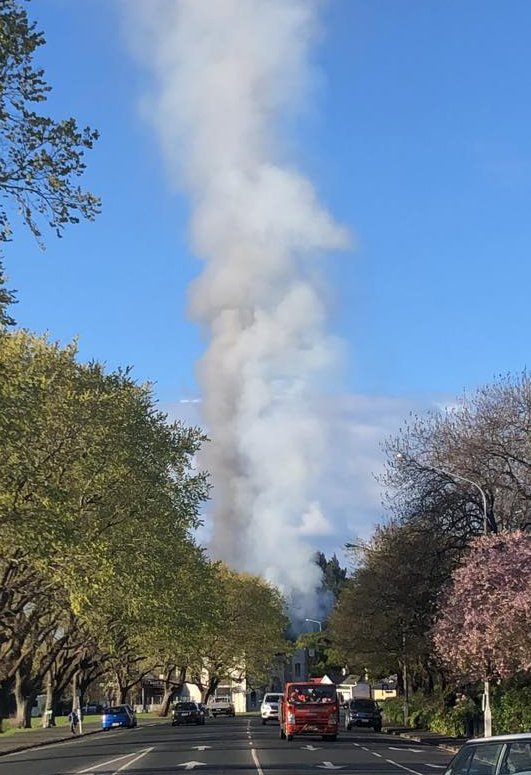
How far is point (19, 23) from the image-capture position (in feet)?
50.0

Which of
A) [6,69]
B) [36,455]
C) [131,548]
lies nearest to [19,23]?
[6,69]

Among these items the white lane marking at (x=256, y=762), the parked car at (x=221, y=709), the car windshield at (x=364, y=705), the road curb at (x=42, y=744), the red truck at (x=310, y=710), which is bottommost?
the white lane marking at (x=256, y=762)

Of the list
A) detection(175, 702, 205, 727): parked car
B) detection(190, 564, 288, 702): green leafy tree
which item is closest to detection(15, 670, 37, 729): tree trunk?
detection(175, 702, 205, 727): parked car

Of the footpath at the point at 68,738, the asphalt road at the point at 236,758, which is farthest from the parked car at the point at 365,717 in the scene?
the asphalt road at the point at 236,758

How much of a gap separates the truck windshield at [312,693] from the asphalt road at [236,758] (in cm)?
162

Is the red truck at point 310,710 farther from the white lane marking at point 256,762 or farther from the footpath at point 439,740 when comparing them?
the white lane marking at point 256,762

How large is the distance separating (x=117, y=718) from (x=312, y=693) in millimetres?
28590

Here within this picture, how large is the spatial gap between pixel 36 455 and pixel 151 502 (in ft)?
28.2

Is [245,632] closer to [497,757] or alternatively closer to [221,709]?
[221,709]

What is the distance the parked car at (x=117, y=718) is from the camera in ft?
211

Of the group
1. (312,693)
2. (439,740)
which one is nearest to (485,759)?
(312,693)

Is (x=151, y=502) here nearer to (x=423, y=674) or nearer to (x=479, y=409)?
(x=479, y=409)

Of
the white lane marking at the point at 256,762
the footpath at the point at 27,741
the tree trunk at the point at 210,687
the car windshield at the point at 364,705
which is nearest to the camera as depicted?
the white lane marking at the point at 256,762

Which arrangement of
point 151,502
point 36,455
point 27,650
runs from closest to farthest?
point 36,455 → point 151,502 → point 27,650
